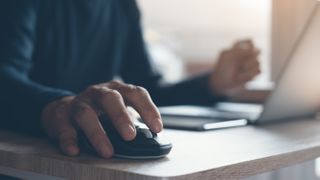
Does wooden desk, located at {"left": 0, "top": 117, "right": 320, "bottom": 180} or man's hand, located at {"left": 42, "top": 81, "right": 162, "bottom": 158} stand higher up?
man's hand, located at {"left": 42, "top": 81, "right": 162, "bottom": 158}

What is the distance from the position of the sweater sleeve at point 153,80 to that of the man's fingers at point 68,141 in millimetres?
645

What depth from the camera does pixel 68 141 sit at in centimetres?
61

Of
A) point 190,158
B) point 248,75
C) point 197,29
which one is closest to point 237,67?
point 248,75

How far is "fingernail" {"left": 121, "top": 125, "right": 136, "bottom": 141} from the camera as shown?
1.90 feet

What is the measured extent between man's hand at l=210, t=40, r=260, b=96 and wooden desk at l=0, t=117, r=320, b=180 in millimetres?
357

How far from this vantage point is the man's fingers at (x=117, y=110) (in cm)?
58

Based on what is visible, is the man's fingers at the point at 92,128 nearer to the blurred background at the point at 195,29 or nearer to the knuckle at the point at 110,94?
the knuckle at the point at 110,94

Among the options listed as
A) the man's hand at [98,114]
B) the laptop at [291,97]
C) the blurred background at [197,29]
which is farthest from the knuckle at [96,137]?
the blurred background at [197,29]

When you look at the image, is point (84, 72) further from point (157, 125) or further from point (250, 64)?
point (157, 125)

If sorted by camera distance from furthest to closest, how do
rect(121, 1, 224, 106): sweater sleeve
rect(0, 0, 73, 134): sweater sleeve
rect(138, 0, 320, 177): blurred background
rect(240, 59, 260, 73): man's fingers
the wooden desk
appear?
rect(138, 0, 320, 177): blurred background, rect(121, 1, 224, 106): sweater sleeve, rect(240, 59, 260, 73): man's fingers, rect(0, 0, 73, 134): sweater sleeve, the wooden desk

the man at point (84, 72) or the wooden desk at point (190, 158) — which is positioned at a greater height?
the man at point (84, 72)

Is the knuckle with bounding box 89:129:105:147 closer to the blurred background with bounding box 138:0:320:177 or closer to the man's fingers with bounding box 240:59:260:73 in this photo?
the man's fingers with bounding box 240:59:260:73

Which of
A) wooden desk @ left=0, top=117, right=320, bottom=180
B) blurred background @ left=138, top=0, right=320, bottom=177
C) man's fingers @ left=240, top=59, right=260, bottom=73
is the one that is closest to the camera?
wooden desk @ left=0, top=117, right=320, bottom=180

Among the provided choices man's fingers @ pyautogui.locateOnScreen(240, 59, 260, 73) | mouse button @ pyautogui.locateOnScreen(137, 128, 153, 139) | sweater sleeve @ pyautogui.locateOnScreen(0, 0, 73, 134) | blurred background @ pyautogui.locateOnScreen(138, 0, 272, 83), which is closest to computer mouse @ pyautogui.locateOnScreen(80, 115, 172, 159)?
mouse button @ pyautogui.locateOnScreen(137, 128, 153, 139)
